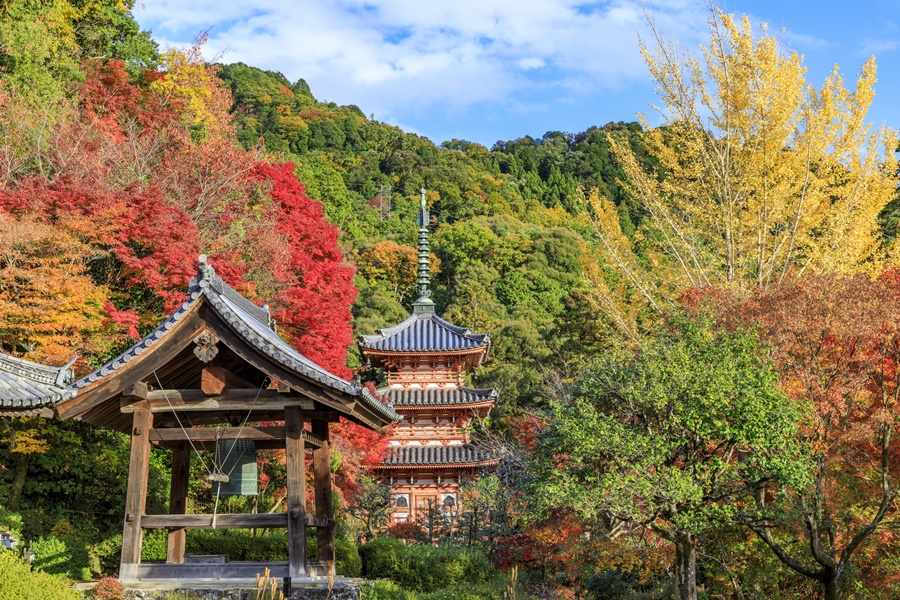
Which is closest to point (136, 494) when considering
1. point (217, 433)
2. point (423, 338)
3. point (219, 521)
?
point (219, 521)

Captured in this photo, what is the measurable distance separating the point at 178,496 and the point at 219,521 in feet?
6.66

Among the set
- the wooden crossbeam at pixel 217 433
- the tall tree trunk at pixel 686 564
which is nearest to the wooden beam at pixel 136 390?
the wooden crossbeam at pixel 217 433

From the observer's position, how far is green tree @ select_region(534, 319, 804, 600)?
937 centimetres

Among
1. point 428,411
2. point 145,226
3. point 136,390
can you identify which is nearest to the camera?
point 136,390

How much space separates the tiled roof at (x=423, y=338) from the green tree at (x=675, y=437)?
1496cm

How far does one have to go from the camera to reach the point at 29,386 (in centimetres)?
1051

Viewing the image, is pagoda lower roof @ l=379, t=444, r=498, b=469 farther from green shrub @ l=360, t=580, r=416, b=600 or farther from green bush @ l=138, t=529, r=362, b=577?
green shrub @ l=360, t=580, r=416, b=600

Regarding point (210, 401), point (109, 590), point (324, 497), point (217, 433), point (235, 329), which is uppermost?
point (235, 329)

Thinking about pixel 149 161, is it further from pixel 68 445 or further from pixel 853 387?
pixel 853 387

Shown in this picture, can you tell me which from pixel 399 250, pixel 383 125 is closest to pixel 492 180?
pixel 383 125

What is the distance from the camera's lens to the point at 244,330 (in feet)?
30.7

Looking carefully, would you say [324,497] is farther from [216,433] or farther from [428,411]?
[428,411]

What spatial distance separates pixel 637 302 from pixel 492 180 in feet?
165

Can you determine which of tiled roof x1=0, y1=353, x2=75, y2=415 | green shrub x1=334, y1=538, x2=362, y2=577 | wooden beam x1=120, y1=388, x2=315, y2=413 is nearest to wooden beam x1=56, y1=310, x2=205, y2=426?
tiled roof x1=0, y1=353, x2=75, y2=415
